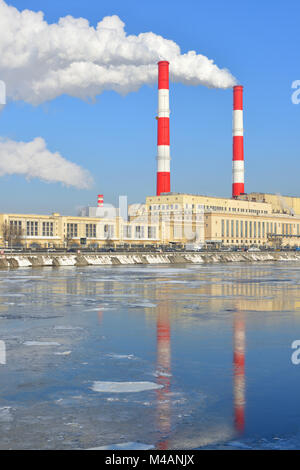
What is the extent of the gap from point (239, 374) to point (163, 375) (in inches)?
59.9

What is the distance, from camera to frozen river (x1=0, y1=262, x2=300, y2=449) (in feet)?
24.3

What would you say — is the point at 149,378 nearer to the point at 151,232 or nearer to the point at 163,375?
the point at 163,375

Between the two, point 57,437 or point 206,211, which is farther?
point 206,211

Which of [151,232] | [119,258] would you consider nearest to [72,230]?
[151,232]

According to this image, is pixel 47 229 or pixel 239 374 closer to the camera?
pixel 239 374

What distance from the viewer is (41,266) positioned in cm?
6438

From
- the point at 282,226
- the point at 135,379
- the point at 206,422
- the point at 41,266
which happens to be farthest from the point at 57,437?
the point at 282,226

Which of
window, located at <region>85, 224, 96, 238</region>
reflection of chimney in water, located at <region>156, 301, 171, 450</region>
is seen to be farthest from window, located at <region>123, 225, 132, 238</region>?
reflection of chimney in water, located at <region>156, 301, 171, 450</region>

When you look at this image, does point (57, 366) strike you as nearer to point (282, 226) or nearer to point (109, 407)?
point (109, 407)

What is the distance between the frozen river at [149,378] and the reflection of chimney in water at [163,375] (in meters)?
0.02

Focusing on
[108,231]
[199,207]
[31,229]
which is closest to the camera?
[31,229]

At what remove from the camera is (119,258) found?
7431 centimetres

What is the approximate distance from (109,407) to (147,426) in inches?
43.8

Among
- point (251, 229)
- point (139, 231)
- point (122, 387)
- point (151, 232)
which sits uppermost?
point (251, 229)
